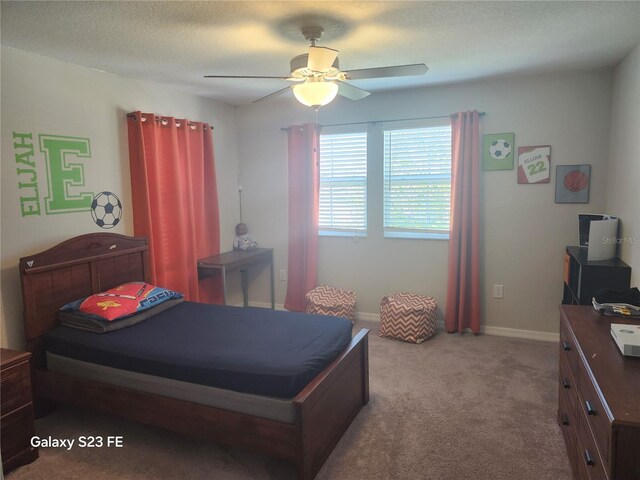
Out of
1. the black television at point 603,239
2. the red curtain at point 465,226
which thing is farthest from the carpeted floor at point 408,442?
the black television at point 603,239

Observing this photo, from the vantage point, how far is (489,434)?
240 centimetres

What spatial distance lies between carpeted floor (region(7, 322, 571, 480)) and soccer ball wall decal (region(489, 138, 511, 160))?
1.80 m

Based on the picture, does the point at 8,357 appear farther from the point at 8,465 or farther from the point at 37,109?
the point at 37,109

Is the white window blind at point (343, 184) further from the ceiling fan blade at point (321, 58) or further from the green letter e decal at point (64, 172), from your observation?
the green letter e decal at point (64, 172)

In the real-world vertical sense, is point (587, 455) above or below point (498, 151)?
below

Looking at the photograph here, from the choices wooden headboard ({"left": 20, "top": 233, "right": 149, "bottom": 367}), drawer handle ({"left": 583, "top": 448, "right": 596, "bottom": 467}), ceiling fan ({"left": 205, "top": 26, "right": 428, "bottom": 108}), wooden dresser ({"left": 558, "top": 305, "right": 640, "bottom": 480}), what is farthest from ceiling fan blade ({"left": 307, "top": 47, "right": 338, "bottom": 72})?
drawer handle ({"left": 583, "top": 448, "right": 596, "bottom": 467})

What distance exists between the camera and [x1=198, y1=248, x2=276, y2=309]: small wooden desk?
13.1 feet

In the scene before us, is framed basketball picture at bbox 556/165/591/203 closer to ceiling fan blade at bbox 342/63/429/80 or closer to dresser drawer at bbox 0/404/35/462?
ceiling fan blade at bbox 342/63/429/80

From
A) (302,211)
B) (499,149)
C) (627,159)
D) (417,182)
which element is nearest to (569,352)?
(627,159)

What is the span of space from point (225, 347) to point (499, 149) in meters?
2.91

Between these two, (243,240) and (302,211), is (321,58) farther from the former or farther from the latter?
(243,240)

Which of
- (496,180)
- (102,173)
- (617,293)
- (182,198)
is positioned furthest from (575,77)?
(102,173)

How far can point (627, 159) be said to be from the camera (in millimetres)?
2936

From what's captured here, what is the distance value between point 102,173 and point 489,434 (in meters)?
3.17
